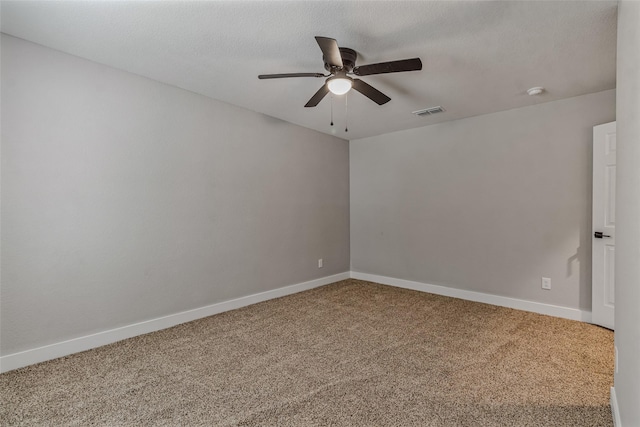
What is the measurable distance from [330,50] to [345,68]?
42 centimetres

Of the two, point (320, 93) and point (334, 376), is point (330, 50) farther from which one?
point (334, 376)

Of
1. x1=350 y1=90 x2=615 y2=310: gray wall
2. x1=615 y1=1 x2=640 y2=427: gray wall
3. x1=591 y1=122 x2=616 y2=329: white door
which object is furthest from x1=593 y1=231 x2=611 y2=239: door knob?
x1=615 y1=1 x2=640 y2=427: gray wall

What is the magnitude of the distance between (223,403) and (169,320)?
154 centimetres

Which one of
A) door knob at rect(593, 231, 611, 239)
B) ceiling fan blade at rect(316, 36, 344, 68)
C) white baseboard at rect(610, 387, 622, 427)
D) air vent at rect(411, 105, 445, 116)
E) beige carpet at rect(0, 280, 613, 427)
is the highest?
air vent at rect(411, 105, 445, 116)

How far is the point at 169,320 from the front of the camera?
3.18 metres

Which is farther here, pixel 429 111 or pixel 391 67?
pixel 429 111

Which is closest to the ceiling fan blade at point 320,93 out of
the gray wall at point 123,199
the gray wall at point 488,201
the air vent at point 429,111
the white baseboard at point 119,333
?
the gray wall at point 123,199

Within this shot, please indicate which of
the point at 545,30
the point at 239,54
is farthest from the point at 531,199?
the point at 239,54

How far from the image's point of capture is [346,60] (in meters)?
2.41

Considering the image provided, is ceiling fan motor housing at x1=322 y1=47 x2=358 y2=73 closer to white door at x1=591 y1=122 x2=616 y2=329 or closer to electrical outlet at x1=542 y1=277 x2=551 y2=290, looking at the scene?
white door at x1=591 y1=122 x2=616 y2=329

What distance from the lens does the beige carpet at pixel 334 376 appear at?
5.98 feet

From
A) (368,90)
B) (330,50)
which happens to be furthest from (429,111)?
(330,50)

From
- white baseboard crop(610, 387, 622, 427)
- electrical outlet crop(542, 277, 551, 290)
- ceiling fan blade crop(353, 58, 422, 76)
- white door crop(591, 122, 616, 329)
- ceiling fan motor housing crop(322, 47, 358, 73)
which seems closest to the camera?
white baseboard crop(610, 387, 622, 427)

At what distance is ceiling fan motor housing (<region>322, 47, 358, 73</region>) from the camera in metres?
2.34
